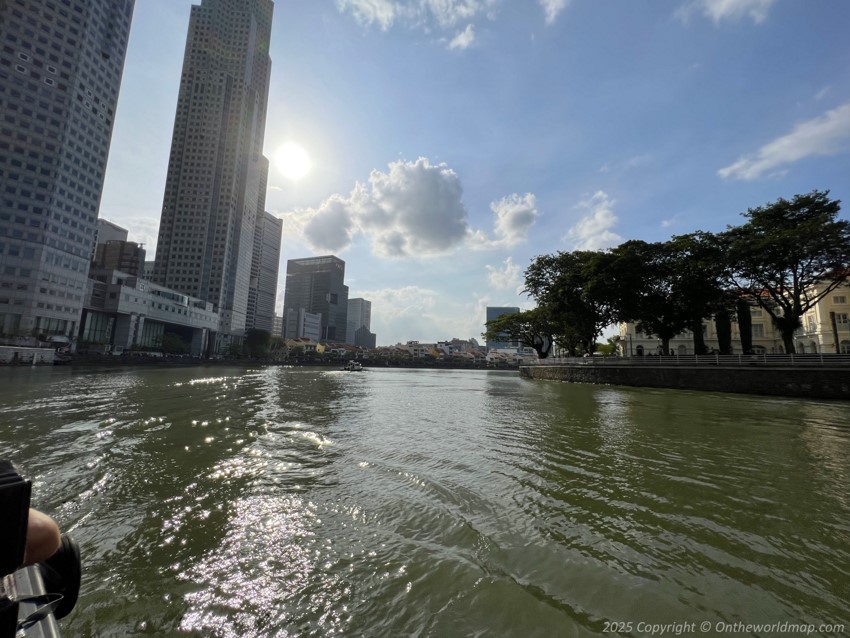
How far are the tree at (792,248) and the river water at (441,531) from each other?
27.2 meters

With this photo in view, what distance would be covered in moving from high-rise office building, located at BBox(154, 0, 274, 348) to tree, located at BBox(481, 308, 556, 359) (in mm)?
109767

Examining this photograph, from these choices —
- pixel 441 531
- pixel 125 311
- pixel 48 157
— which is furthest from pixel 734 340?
pixel 48 157

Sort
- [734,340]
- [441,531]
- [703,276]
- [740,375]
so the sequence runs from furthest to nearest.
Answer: [734,340] < [703,276] < [740,375] < [441,531]

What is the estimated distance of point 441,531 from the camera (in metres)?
4.48

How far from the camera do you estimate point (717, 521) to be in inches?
188

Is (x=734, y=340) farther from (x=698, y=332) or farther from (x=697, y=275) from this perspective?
(x=697, y=275)

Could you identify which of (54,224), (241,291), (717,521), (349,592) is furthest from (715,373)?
(241,291)

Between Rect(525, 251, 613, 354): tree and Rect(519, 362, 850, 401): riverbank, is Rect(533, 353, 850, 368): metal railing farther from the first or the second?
Rect(525, 251, 613, 354): tree

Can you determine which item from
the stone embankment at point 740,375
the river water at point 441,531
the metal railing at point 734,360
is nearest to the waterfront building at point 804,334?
the metal railing at point 734,360

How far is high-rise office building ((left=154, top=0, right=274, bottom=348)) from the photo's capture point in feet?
445

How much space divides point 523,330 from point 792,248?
37594 millimetres

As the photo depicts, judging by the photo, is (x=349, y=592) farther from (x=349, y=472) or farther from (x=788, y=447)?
(x=788, y=447)

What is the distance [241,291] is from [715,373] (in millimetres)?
151941

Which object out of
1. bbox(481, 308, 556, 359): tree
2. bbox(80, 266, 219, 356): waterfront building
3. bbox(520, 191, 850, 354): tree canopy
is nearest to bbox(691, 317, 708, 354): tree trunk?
bbox(520, 191, 850, 354): tree canopy
